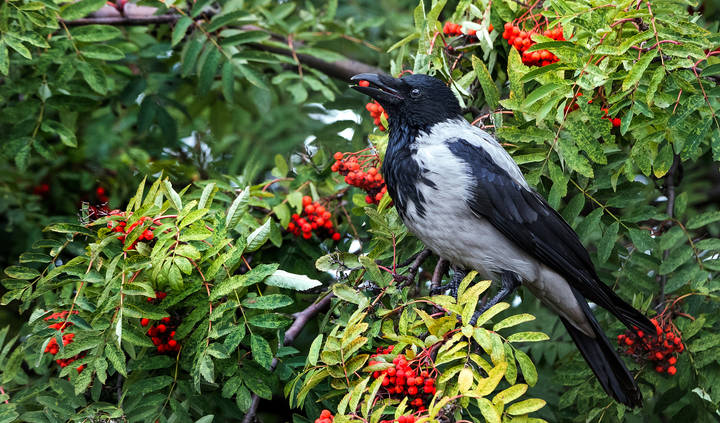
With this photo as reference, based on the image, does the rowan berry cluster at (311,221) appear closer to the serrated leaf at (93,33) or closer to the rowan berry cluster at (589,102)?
the rowan berry cluster at (589,102)

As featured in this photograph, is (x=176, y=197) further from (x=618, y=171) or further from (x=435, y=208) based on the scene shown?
(x=618, y=171)

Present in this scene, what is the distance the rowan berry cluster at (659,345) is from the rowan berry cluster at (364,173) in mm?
1494

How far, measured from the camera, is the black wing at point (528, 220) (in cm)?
365

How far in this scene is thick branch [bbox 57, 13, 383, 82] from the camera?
466cm

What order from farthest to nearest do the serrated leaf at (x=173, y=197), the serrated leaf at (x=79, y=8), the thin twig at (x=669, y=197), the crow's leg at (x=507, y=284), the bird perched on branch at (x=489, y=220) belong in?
the serrated leaf at (x=79, y=8), the thin twig at (x=669, y=197), the crow's leg at (x=507, y=284), the bird perched on branch at (x=489, y=220), the serrated leaf at (x=173, y=197)

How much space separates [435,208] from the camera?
11.9ft

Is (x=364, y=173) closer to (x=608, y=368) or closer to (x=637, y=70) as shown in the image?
(x=637, y=70)

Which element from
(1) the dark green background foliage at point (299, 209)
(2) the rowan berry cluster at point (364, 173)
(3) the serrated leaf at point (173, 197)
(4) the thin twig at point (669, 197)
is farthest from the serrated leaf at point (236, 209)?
(4) the thin twig at point (669, 197)

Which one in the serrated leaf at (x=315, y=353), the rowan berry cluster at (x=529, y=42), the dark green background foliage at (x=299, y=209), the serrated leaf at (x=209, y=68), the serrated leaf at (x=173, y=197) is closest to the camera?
the serrated leaf at (x=315, y=353)

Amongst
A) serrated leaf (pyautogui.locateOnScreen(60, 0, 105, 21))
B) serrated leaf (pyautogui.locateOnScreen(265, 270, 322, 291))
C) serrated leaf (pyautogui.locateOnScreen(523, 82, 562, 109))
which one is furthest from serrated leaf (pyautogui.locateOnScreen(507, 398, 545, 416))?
serrated leaf (pyautogui.locateOnScreen(60, 0, 105, 21))

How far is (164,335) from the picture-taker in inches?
128

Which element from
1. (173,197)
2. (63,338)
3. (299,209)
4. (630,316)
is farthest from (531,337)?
(63,338)

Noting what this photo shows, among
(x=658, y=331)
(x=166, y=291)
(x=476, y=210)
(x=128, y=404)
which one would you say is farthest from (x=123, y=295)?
(x=658, y=331)

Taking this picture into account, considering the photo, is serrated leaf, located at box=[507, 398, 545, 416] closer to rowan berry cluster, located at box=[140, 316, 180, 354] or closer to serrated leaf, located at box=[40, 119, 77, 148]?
rowan berry cluster, located at box=[140, 316, 180, 354]
